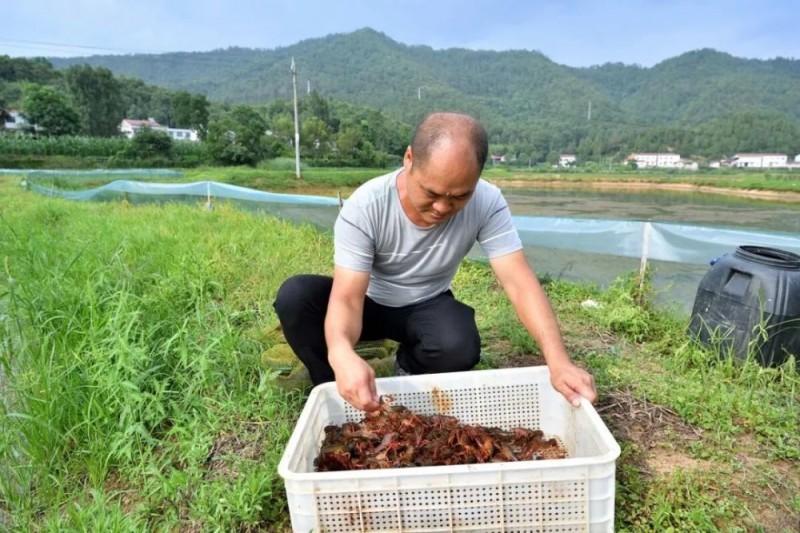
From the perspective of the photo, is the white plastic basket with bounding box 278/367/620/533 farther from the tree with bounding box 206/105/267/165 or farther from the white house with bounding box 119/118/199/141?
the white house with bounding box 119/118/199/141

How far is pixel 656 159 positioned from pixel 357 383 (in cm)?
6025

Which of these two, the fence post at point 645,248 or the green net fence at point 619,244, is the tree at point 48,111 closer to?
the green net fence at point 619,244

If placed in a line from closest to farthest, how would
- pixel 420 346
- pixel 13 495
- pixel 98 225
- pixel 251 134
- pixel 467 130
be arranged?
1. pixel 467 130
2. pixel 13 495
3. pixel 420 346
4. pixel 98 225
5. pixel 251 134

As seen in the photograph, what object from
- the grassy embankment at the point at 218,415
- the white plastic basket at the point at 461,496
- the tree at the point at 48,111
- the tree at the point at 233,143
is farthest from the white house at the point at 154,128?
the white plastic basket at the point at 461,496

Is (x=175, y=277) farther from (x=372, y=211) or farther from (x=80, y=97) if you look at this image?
(x=80, y=97)

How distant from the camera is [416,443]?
1598mm

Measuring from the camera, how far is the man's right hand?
1.47m

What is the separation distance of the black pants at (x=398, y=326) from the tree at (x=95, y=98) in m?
60.4

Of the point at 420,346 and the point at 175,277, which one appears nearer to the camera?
the point at 420,346

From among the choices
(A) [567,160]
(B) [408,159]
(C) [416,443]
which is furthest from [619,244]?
(A) [567,160]

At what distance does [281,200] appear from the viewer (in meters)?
6.71

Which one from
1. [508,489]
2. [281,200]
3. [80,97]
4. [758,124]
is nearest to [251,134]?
[80,97]

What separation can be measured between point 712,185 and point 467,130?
35436 millimetres

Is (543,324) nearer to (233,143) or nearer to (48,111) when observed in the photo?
(233,143)
